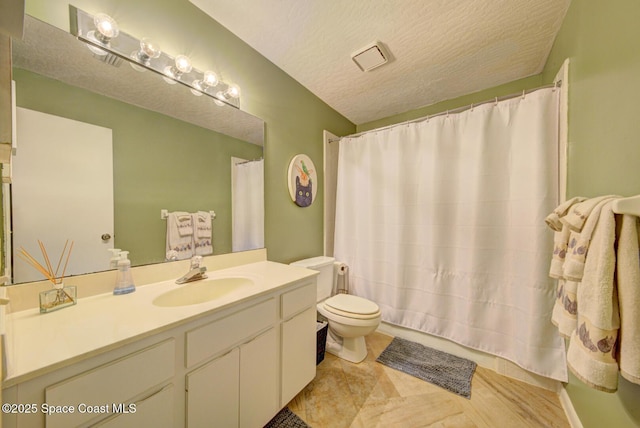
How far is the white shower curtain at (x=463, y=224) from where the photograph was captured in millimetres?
1418

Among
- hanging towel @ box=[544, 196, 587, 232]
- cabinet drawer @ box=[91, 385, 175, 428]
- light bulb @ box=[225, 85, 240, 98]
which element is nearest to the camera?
cabinet drawer @ box=[91, 385, 175, 428]

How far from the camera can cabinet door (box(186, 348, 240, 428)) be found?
2.71ft

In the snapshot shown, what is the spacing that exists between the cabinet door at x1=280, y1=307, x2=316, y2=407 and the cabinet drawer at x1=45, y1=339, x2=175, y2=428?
569mm

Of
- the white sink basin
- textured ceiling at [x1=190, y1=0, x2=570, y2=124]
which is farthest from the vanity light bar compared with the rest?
the white sink basin

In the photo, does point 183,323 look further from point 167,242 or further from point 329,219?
point 329,219

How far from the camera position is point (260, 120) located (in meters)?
1.64

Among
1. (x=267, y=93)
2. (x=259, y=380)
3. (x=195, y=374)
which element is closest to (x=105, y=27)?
(x=267, y=93)

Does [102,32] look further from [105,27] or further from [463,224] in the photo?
[463,224]

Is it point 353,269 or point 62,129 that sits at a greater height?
point 62,129

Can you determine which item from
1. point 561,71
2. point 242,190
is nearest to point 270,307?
point 242,190

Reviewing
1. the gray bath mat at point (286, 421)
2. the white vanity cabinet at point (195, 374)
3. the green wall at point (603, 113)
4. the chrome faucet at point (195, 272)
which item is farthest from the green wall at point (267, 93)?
the green wall at point (603, 113)

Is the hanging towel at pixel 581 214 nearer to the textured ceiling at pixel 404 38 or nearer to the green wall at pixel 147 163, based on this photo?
the textured ceiling at pixel 404 38

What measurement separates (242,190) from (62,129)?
841mm

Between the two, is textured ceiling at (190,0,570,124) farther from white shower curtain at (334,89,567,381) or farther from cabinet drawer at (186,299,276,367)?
cabinet drawer at (186,299,276,367)
